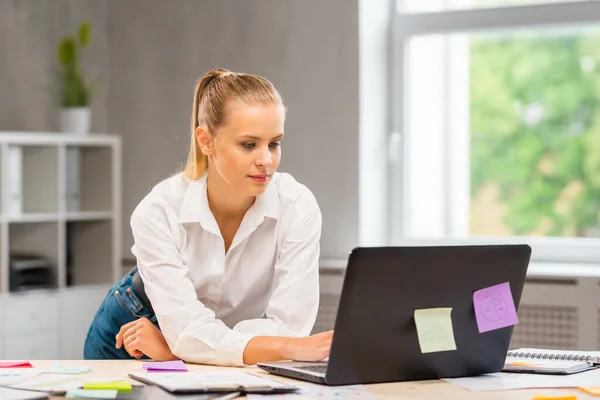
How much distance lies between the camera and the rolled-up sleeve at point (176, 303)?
202 centimetres

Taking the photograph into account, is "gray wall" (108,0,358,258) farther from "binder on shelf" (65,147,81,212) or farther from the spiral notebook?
the spiral notebook

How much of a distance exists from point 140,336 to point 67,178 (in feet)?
7.49

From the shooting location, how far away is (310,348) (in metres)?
1.91

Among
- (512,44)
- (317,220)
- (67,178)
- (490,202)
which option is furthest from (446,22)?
(317,220)

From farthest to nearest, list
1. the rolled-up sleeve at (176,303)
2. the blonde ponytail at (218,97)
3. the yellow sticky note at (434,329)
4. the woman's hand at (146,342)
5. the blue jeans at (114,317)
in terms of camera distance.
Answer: the blue jeans at (114,317) < the blonde ponytail at (218,97) < the woman's hand at (146,342) < the rolled-up sleeve at (176,303) < the yellow sticky note at (434,329)

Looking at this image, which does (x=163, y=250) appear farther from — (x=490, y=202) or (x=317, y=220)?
(x=490, y=202)

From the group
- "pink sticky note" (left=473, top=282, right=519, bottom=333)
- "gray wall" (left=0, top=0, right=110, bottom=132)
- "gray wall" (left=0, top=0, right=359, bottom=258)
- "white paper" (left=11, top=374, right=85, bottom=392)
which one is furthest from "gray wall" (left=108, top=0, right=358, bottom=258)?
"white paper" (left=11, top=374, right=85, bottom=392)

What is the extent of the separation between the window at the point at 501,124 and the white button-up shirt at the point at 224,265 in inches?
82.1

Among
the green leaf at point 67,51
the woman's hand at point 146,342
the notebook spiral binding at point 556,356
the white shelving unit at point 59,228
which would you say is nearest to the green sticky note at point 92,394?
the woman's hand at point 146,342

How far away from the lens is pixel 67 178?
14.1 ft

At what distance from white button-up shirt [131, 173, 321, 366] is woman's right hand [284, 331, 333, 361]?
0.41 ft

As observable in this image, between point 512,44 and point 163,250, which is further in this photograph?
point 512,44

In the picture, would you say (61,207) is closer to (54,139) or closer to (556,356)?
(54,139)

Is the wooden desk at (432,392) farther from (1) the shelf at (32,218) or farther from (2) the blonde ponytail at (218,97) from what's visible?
(1) the shelf at (32,218)
